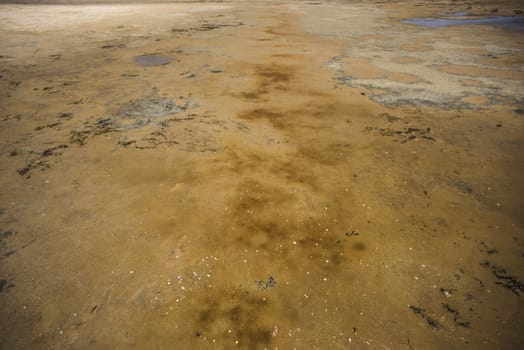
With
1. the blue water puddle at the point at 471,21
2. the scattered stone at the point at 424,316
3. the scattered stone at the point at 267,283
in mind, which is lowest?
the scattered stone at the point at 424,316

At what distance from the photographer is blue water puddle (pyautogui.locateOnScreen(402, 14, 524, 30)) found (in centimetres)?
1445

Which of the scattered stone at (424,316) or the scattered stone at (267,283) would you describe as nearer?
the scattered stone at (424,316)

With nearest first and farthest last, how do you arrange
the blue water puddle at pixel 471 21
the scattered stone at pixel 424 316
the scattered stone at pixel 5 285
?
the scattered stone at pixel 424 316 → the scattered stone at pixel 5 285 → the blue water puddle at pixel 471 21

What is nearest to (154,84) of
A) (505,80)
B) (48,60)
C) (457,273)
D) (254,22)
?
(48,60)

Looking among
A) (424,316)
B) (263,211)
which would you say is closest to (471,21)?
(263,211)

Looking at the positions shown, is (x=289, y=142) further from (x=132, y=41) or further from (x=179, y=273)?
(x=132, y=41)

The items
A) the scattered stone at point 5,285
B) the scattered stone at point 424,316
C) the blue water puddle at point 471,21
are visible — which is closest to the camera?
the scattered stone at point 424,316

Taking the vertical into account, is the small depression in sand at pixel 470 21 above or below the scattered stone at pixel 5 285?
above

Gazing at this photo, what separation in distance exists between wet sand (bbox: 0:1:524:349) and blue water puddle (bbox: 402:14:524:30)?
9237 mm

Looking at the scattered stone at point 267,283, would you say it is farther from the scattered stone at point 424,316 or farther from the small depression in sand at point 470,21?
the small depression in sand at point 470,21

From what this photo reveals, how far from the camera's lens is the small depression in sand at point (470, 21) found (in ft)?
47.4

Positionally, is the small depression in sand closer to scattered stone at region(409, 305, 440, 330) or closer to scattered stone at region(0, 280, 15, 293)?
scattered stone at region(409, 305, 440, 330)

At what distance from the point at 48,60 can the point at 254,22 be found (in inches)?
411

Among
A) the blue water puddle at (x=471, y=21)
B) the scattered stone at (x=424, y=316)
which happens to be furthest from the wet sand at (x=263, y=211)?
the blue water puddle at (x=471, y=21)
